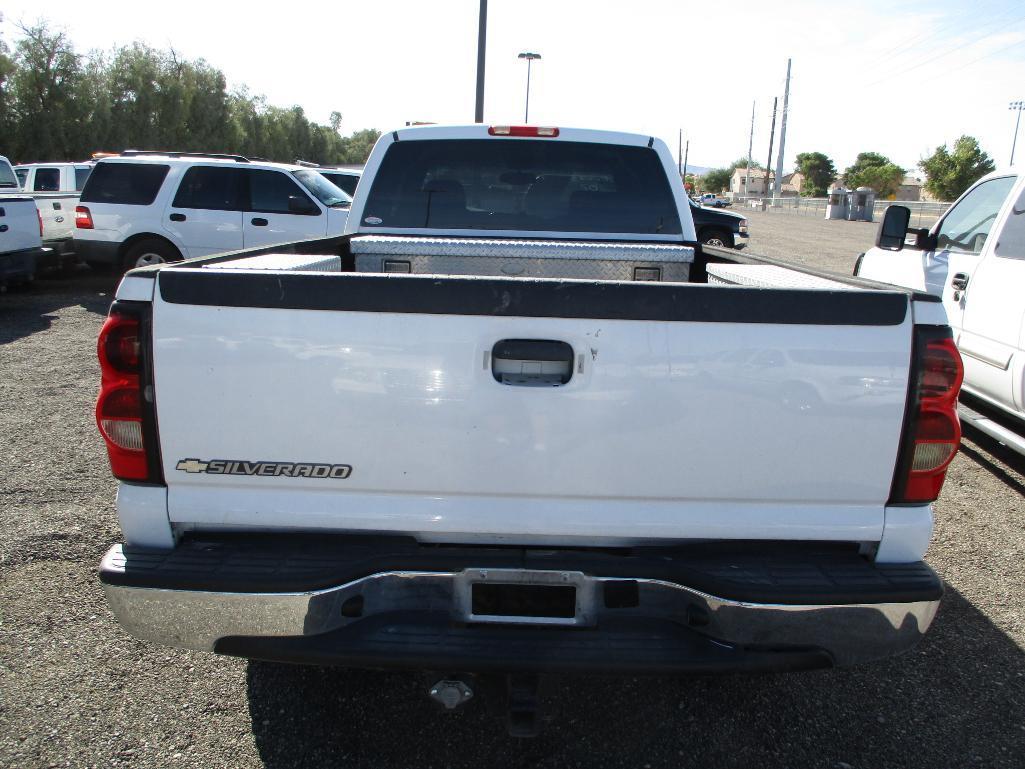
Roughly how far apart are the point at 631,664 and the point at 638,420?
25.2 inches

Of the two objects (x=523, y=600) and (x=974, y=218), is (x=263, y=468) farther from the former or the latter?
(x=974, y=218)

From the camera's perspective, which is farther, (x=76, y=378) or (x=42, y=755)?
(x=76, y=378)

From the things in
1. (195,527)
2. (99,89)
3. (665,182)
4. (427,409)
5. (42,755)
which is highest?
(99,89)

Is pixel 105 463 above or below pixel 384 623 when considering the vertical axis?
below

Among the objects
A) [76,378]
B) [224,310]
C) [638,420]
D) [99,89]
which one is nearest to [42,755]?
[224,310]

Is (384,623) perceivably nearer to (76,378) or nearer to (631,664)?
(631,664)

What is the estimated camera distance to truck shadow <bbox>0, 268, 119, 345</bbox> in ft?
32.0

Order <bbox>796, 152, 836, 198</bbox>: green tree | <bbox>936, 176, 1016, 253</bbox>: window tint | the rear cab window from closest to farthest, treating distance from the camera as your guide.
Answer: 1. <bbox>936, 176, 1016, 253</bbox>: window tint
2. the rear cab window
3. <bbox>796, 152, 836, 198</bbox>: green tree

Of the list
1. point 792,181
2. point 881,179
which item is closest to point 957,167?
point 881,179

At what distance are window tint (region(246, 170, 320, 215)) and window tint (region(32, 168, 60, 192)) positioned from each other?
26.5 feet

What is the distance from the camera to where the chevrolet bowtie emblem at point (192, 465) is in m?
2.17

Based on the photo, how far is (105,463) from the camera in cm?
511

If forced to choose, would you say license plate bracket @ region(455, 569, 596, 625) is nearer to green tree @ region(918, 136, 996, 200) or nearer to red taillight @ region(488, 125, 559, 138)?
red taillight @ region(488, 125, 559, 138)

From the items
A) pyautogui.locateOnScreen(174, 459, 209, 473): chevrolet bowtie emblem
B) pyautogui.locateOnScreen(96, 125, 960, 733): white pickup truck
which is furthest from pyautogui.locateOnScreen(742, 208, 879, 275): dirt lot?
pyautogui.locateOnScreen(174, 459, 209, 473): chevrolet bowtie emblem
